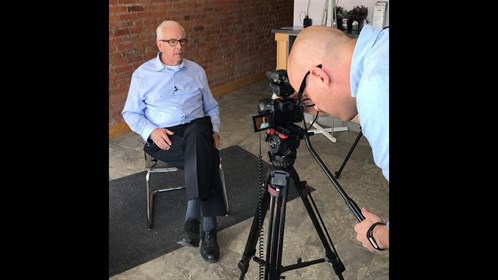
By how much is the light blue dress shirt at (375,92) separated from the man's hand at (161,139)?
1.76m

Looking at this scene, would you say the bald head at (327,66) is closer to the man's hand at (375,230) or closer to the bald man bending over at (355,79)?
the bald man bending over at (355,79)

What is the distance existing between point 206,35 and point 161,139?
10.6ft

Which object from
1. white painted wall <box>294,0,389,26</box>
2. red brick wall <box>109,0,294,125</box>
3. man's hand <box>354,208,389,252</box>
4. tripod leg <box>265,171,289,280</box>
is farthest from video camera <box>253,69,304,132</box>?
white painted wall <box>294,0,389,26</box>

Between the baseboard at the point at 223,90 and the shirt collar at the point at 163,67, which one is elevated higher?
the shirt collar at the point at 163,67

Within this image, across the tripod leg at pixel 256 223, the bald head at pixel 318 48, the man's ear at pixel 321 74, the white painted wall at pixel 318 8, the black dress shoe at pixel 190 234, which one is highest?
the white painted wall at pixel 318 8

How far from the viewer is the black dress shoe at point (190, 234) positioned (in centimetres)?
241

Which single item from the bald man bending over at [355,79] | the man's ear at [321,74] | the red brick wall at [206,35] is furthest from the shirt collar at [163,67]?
the man's ear at [321,74]

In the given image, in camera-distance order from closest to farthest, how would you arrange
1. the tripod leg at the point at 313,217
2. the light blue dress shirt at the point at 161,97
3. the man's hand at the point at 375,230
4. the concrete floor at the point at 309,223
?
the man's hand at the point at 375,230 < the tripod leg at the point at 313,217 < the concrete floor at the point at 309,223 < the light blue dress shirt at the point at 161,97
